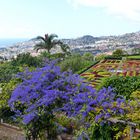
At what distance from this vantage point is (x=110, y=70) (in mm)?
29484

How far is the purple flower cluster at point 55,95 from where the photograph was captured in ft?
34.3

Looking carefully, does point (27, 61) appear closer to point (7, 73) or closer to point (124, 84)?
point (7, 73)

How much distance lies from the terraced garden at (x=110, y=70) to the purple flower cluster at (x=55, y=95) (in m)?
13.4

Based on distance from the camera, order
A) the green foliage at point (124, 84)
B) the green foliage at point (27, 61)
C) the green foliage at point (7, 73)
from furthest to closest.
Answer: the green foliage at point (27, 61) < the green foliage at point (7, 73) < the green foliage at point (124, 84)

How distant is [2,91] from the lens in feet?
50.1

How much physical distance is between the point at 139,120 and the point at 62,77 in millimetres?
3316

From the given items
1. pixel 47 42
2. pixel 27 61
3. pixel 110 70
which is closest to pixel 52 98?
pixel 110 70

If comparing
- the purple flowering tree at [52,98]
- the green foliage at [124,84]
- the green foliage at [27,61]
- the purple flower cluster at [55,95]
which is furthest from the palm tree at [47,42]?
the purple flower cluster at [55,95]

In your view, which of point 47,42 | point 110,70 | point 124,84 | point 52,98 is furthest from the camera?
point 47,42

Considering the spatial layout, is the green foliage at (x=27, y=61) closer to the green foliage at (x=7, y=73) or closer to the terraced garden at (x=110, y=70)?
the green foliage at (x=7, y=73)

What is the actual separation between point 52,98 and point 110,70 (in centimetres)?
1914

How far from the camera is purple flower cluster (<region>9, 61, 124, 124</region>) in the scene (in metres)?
10.5

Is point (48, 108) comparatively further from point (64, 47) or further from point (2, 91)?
point (64, 47)

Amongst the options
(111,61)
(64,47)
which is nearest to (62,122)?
(111,61)
